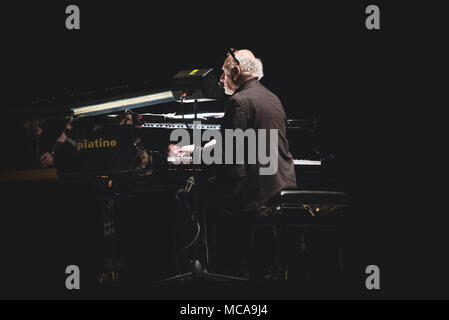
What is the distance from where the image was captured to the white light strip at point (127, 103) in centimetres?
317

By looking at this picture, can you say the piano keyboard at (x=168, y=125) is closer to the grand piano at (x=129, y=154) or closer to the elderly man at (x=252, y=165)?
the grand piano at (x=129, y=154)

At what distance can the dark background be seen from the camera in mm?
3436

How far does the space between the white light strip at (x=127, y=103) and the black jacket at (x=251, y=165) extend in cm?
70

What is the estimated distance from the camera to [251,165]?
8.50ft

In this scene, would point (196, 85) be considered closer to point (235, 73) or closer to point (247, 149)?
point (235, 73)

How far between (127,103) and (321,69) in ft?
5.48

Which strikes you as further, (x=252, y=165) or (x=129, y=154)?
(x=129, y=154)
